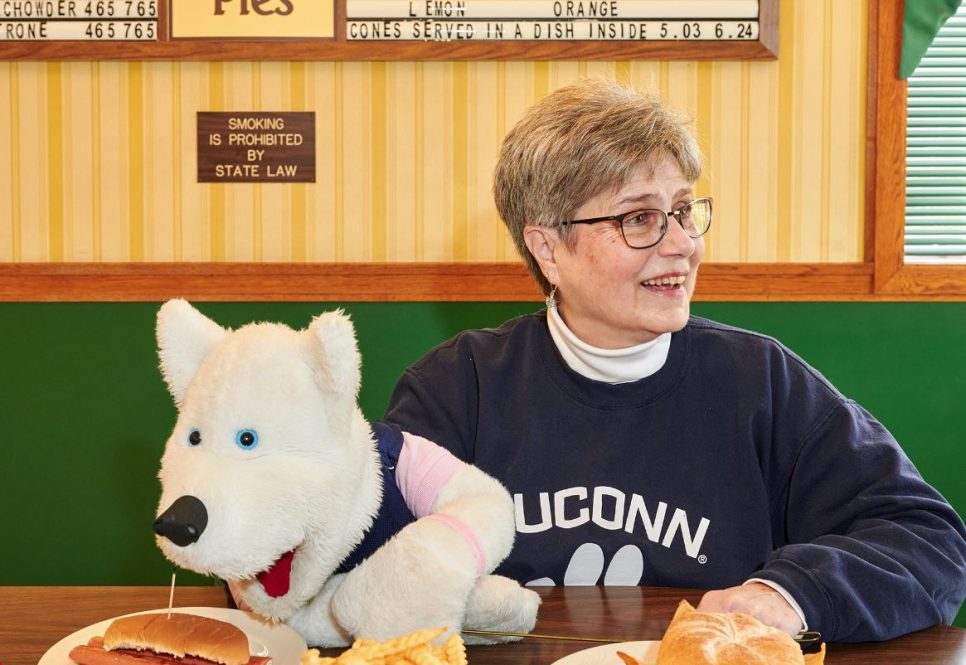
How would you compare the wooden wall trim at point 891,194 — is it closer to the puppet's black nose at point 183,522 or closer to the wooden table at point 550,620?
the wooden table at point 550,620

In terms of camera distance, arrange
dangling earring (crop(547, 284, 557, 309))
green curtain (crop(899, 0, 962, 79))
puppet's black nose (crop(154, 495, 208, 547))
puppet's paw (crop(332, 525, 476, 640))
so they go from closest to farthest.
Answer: puppet's black nose (crop(154, 495, 208, 547)), puppet's paw (crop(332, 525, 476, 640)), dangling earring (crop(547, 284, 557, 309)), green curtain (crop(899, 0, 962, 79))

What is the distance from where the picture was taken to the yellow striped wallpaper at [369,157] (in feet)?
8.38

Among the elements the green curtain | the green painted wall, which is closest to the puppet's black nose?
the green painted wall

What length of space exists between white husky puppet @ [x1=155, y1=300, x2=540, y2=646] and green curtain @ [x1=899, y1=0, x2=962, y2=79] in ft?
6.60

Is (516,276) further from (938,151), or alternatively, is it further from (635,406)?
(938,151)

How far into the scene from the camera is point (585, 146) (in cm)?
158

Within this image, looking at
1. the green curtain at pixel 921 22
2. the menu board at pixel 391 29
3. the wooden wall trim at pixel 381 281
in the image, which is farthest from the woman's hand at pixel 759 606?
the green curtain at pixel 921 22

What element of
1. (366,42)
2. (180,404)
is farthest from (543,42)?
(180,404)

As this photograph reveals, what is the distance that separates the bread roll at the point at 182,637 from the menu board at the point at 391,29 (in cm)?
180

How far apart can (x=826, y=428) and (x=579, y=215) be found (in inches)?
20.5

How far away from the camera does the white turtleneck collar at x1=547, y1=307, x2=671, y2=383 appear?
158 centimetres

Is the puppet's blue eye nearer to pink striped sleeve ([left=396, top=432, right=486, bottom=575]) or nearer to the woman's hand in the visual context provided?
pink striped sleeve ([left=396, top=432, right=486, bottom=575])

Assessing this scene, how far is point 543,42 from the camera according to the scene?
2.52 m

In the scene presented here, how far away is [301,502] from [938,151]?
2.25 metres
